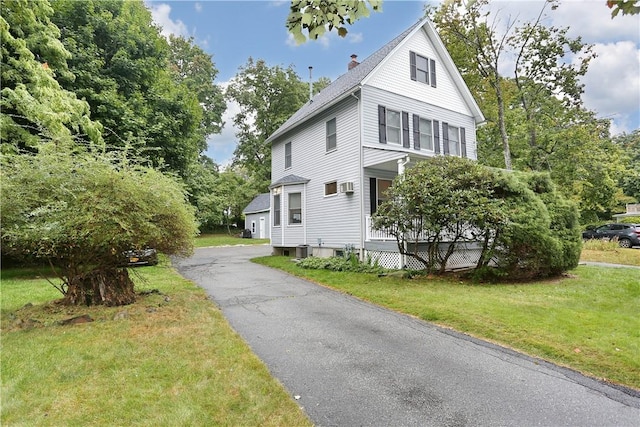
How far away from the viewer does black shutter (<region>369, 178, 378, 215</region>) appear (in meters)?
12.5

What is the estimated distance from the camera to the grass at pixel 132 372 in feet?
9.05

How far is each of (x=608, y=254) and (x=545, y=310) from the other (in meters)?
12.1

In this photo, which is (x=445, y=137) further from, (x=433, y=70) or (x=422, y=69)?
(x=422, y=69)

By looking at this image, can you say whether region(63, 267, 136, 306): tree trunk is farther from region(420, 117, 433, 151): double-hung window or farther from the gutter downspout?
region(420, 117, 433, 151): double-hung window

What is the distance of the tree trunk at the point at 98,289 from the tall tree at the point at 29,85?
10.9 feet

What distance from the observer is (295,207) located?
1543 cm

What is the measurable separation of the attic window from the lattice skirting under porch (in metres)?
7.54

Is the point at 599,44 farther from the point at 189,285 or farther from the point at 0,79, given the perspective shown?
the point at 0,79

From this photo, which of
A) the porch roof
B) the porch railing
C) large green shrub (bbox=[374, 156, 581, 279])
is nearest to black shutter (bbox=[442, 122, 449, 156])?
large green shrub (bbox=[374, 156, 581, 279])

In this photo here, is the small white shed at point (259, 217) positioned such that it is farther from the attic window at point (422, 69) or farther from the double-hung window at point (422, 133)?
the attic window at point (422, 69)

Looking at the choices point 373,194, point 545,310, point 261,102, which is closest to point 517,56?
point 373,194

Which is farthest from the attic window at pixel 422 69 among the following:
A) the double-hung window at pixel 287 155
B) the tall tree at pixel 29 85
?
the tall tree at pixel 29 85

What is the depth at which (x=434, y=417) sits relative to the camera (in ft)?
9.29

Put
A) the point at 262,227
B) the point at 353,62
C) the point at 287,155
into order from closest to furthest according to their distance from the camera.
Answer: the point at 287,155 → the point at 353,62 → the point at 262,227
